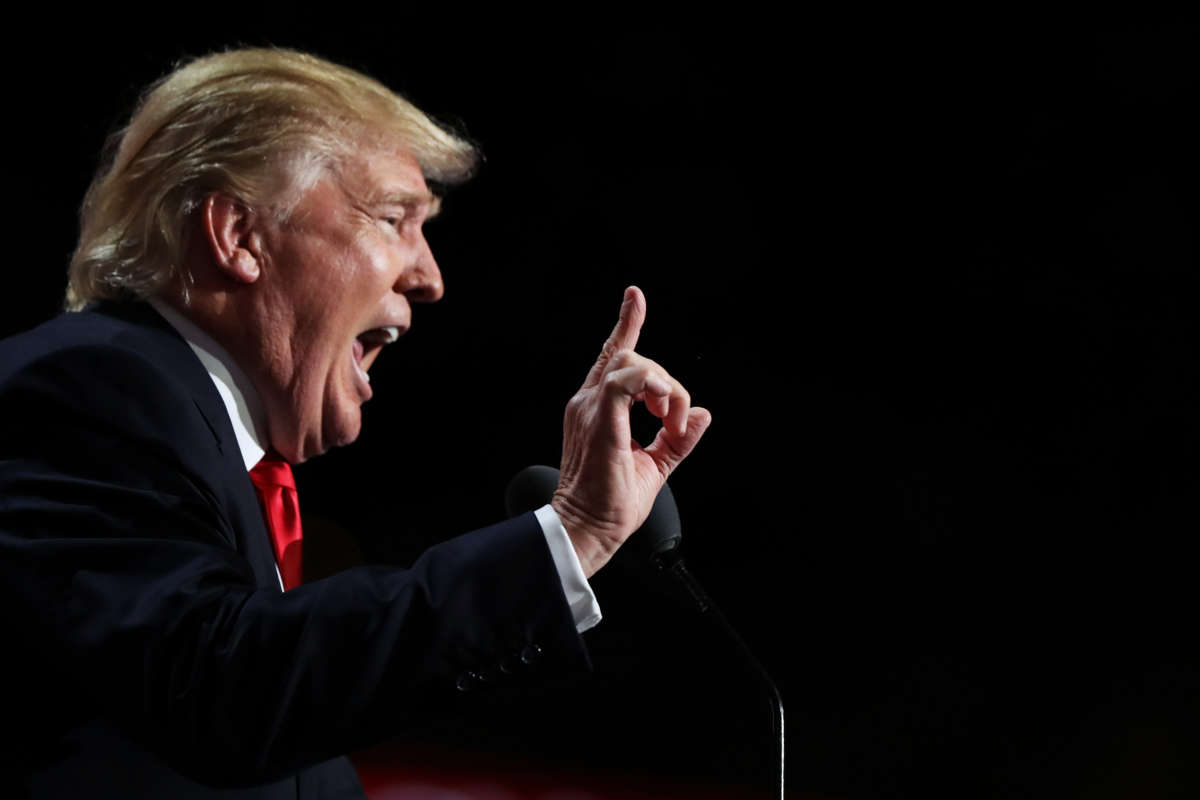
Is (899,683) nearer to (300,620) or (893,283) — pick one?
(893,283)

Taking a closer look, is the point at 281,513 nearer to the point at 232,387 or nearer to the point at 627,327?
the point at 232,387

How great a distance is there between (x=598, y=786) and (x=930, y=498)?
962 mm

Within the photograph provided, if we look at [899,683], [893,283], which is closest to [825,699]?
[899,683]

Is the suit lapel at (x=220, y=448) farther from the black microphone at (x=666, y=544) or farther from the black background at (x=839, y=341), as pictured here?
the black background at (x=839, y=341)

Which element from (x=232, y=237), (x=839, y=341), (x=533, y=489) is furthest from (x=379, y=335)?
(x=839, y=341)

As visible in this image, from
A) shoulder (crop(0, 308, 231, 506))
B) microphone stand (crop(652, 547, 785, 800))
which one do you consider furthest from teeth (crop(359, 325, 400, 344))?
microphone stand (crop(652, 547, 785, 800))

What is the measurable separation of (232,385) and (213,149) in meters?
0.30

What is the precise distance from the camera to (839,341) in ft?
7.71

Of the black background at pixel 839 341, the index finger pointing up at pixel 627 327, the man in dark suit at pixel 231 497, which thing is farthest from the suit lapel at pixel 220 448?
the black background at pixel 839 341

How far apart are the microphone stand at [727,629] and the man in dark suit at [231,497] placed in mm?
98

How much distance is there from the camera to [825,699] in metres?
2.39

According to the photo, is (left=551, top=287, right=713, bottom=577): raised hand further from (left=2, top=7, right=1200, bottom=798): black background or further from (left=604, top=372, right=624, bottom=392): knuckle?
(left=2, top=7, right=1200, bottom=798): black background

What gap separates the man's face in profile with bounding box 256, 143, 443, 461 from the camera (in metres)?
1.39

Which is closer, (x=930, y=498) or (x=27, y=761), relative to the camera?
(x=27, y=761)
